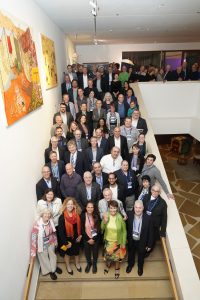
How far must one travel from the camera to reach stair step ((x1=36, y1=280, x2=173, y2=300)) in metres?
4.22

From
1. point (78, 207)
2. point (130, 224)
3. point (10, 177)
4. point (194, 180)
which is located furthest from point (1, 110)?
point (194, 180)

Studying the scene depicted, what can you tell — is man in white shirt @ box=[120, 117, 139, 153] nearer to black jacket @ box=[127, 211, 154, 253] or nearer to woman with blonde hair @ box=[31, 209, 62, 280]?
black jacket @ box=[127, 211, 154, 253]

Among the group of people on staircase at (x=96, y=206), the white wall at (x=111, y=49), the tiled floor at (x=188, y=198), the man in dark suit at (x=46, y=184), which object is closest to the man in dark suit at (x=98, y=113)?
the group of people on staircase at (x=96, y=206)

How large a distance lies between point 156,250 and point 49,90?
461 centimetres

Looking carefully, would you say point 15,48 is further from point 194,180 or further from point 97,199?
point 194,180

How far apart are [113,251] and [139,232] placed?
22.0 inches

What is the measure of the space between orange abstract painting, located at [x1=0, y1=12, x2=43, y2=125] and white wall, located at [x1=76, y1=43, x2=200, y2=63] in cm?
1133

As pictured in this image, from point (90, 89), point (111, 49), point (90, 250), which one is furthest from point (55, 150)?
point (111, 49)

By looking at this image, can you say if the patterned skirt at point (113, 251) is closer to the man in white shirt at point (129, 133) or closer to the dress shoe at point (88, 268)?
the dress shoe at point (88, 268)

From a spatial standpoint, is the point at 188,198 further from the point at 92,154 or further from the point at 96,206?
the point at 96,206

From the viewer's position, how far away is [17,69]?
12.6ft

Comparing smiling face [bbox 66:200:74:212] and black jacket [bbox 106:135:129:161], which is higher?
black jacket [bbox 106:135:129:161]

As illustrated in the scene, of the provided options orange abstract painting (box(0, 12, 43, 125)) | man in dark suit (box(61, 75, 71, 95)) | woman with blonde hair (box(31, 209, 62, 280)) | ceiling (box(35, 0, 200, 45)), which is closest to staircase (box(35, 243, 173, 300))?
woman with blonde hair (box(31, 209, 62, 280))

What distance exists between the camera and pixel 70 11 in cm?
632
